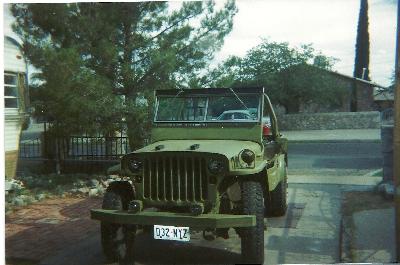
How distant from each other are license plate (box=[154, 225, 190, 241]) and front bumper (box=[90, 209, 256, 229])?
0.27 feet

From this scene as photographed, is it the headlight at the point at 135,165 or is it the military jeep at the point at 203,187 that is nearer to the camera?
the military jeep at the point at 203,187

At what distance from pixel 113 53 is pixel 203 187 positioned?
400 cm

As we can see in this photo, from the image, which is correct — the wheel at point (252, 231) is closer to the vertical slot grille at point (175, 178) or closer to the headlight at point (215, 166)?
the headlight at point (215, 166)

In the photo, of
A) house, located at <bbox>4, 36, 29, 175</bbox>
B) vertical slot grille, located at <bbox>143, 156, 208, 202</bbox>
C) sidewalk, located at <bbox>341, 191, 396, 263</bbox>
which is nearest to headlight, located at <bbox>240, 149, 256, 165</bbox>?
vertical slot grille, located at <bbox>143, 156, 208, 202</bbox>

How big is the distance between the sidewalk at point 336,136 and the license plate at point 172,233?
9.75 metres

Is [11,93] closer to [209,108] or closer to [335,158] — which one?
[209,108]

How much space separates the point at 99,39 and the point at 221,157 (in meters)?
4.16

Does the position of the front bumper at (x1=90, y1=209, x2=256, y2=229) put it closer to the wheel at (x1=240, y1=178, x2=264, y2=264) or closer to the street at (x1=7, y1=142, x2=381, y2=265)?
the wheel at (x1=240, y1=178, x2=264, y2=264)

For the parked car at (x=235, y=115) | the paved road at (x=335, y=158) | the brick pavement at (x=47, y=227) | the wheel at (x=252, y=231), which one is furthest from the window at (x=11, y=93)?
the paved road at (x=335, y=158)

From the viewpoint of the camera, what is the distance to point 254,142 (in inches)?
195

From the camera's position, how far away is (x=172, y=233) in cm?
396

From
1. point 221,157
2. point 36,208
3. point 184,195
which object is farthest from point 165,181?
point 36,208

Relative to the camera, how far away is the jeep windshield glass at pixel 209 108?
512 centimetres

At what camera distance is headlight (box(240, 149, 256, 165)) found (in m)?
4.20
